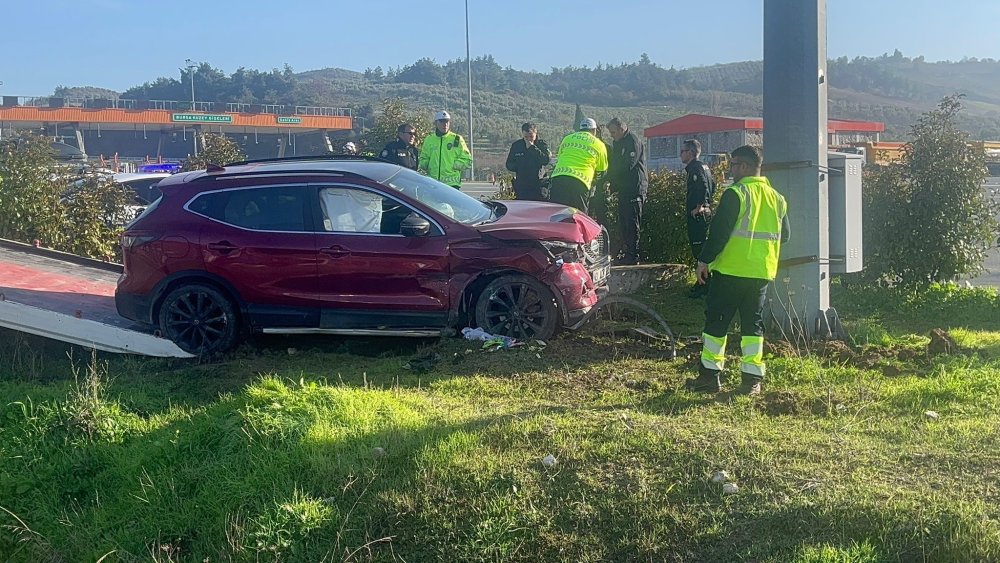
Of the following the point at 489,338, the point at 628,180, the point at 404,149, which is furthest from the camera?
the point at 404,149

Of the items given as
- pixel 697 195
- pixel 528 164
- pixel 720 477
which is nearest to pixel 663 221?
pixel 697 195

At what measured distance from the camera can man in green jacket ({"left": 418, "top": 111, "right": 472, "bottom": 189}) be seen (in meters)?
10.9

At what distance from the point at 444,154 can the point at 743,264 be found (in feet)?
18.2

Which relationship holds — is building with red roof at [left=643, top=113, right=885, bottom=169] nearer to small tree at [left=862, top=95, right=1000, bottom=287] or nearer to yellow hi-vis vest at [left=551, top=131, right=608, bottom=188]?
small tree at [left=862, top=95, right=1000, bottom=287]

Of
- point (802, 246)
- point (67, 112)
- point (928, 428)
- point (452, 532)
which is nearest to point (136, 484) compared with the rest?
point (452, 532)

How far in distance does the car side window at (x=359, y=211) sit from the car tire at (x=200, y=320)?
1.17 meters

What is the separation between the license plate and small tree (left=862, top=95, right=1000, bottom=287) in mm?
3664

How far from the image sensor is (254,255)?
25.3 ft

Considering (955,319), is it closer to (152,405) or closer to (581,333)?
(581,333)

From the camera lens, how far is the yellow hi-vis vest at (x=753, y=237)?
19.9ft

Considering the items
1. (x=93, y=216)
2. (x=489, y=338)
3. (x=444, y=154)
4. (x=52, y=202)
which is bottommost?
(x=489, y=338)

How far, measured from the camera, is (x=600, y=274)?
809 cm

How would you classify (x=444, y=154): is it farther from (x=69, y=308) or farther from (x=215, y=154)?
(x=215, y=154)

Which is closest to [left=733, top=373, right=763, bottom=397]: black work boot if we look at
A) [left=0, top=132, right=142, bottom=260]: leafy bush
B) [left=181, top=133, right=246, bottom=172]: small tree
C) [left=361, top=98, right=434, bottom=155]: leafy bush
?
[left=0, top=132, right=142, bottom=260]: leafy bush
